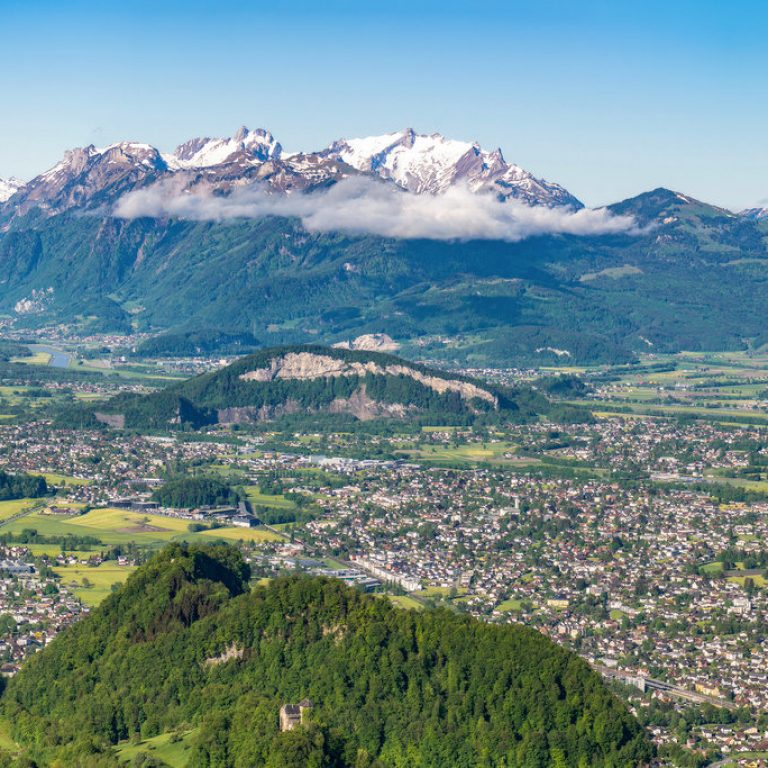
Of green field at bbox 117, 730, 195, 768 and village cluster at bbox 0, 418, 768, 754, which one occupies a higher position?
village cluster at bbox 0, 418, 768, 754

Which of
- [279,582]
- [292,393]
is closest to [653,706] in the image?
[279,582]

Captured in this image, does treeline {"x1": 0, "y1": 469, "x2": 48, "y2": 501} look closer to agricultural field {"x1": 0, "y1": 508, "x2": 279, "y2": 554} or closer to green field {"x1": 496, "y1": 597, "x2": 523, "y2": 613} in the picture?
agricultural field {"x1": 0, "y1": 508, "x2": 279, "y2": 554}

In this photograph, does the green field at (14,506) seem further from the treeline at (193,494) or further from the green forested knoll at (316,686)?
the green forested knoll at (316,686)

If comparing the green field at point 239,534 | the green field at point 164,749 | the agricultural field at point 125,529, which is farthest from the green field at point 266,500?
the green field at point 164,749

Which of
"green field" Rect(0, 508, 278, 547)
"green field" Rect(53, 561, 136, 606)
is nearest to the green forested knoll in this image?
"green field" Rect(53, 561, 136, 606)

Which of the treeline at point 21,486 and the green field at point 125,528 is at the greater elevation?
the treeline at point 21,486
